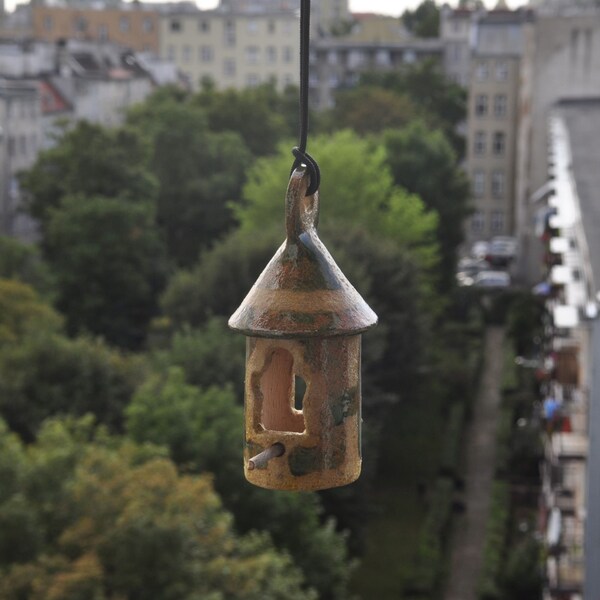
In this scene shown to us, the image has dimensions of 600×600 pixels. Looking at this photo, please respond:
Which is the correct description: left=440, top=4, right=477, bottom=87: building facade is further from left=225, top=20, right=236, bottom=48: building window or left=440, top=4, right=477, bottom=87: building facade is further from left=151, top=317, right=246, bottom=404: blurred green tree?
left=151, top=317, right=246, bottom=404: blurred green tree

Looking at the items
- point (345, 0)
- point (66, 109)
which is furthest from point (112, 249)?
point (345, 0)

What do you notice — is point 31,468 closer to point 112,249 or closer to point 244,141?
point 112,249

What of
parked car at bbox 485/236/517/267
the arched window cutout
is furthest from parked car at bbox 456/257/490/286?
the arched window cutout

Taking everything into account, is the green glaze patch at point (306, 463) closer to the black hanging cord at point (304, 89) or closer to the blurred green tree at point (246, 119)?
the black hanging cord at point (304, 89)

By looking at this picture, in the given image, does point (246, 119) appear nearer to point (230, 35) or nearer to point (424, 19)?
point (230, 35)

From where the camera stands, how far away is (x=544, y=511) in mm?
45500

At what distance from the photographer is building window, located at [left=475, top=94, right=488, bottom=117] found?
10206 cm

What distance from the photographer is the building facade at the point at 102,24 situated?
14938cm

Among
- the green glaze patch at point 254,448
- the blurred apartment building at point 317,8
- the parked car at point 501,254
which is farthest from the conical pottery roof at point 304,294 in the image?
the blurred apartment building at point 317,8

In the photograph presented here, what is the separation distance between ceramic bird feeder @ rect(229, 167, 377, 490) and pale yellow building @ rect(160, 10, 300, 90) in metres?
130

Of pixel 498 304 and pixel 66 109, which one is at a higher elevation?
pixel 66 109

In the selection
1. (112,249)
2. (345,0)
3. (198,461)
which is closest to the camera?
(198,461)

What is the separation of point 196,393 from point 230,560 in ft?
35.1

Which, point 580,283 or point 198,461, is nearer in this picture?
point 580,283
